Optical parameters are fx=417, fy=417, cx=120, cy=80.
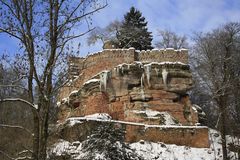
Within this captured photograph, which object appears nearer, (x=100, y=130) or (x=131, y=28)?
(x=100, y=130)

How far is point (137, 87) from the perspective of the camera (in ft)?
77.4

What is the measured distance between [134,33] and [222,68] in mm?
11052

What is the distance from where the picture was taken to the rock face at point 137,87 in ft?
75.0

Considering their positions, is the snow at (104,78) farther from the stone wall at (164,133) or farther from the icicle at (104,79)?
the stone wall at (164,133)

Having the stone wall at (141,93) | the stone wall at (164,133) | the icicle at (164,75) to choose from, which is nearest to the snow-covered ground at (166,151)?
the stone wall at (164,133)

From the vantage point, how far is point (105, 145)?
44.9 ft

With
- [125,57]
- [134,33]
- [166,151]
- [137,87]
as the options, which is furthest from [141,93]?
[134,33]

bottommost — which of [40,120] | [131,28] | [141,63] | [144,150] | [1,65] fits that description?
[144,150]

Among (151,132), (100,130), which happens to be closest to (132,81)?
(151,132)

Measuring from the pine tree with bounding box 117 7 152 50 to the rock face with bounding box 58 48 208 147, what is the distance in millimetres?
7584

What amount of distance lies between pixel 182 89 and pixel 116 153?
36.4 feet

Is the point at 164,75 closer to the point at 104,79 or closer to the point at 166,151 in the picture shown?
the point at 104,79

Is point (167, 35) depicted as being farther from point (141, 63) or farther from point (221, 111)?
point (221, 111)

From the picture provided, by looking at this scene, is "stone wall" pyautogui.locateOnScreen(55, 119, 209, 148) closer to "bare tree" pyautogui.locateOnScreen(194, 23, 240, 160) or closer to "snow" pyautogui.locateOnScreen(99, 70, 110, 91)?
"bare tree" pyautogui.locateOnScreen(194, 23, 240, 160)
